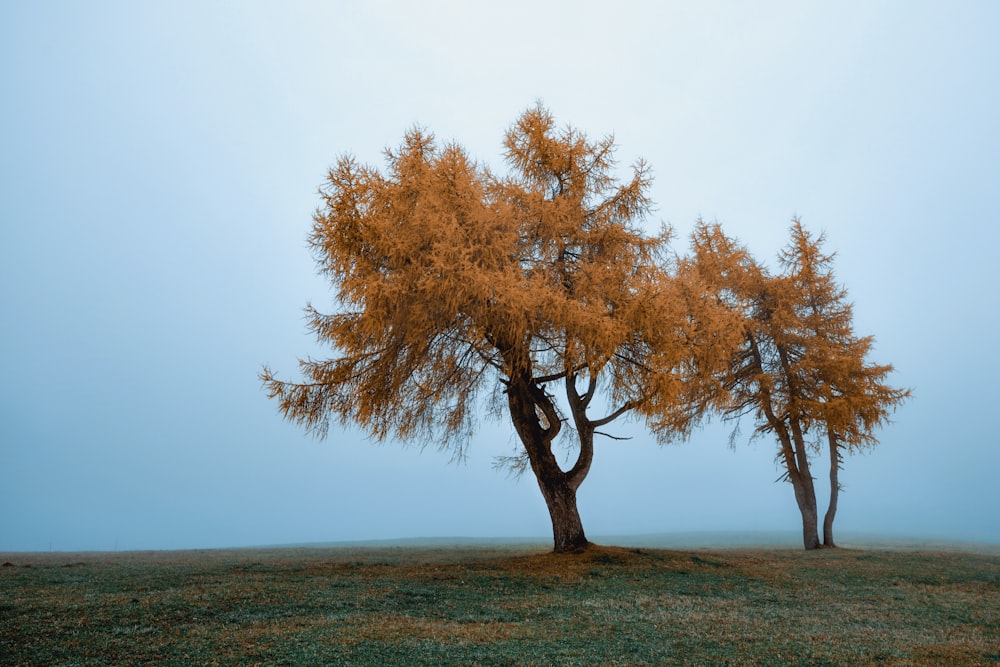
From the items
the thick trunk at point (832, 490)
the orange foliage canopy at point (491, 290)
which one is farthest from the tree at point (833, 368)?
the orange foliage canopy at point (491, 290)

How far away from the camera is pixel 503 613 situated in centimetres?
934

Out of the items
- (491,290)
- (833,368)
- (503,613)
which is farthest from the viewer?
(833,368)

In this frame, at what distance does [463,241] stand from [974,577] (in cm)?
1271

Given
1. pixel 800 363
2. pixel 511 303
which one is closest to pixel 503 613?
pixel 511 303

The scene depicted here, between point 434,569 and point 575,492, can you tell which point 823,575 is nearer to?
point 575,492

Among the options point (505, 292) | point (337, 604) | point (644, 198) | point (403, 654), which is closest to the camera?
point (403, 654)

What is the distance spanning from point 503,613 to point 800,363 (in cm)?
1444

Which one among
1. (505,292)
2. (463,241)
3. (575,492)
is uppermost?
(463,241)

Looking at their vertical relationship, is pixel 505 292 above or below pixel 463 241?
below

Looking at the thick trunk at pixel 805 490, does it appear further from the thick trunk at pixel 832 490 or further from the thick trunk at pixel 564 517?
the thick trunk at pixel 564 517

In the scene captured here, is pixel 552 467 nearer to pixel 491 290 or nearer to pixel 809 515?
pixel 491 290

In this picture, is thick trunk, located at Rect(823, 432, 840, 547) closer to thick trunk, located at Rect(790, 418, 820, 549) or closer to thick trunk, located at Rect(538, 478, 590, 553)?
thick trunk, located at Rect(790, 418, 820, 549)

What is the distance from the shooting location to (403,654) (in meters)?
6.96

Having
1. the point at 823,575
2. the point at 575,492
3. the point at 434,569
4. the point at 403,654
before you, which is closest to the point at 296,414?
Result: the point at 434,569
